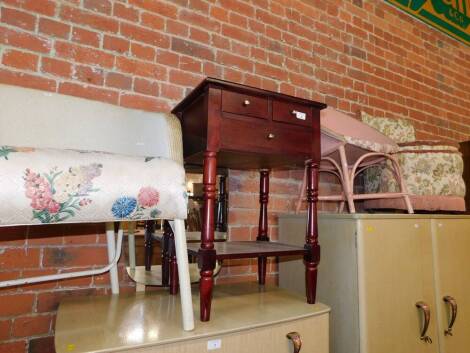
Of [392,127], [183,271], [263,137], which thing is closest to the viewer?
[183,271]

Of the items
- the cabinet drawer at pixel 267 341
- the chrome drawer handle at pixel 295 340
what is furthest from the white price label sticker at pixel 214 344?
the chrome drawer handle at pixel 295 340

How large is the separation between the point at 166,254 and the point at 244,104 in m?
0.73

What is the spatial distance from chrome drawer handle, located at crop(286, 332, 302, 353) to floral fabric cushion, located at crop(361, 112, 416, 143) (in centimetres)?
147

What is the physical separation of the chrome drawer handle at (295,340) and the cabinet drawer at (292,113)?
0.73m

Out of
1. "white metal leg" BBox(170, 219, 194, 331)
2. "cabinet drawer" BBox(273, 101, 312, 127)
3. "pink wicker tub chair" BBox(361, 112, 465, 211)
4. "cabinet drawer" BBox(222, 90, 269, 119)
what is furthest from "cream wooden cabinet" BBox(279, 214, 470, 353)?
"white metal leg" BBox(170, 219, 194, 331)

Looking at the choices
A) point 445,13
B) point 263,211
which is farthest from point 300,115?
point 445,13

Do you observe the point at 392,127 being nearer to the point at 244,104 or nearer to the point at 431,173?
the point at 431,173

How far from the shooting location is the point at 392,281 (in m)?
1.30

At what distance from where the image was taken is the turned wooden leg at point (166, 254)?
1.37 m

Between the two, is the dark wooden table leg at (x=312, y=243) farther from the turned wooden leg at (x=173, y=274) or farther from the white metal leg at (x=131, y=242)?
the white metal leg at (x=131, y=242)

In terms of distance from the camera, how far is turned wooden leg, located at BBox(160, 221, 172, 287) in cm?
137

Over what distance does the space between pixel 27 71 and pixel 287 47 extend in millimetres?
1369

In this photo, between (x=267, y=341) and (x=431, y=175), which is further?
(x=431, y=175)

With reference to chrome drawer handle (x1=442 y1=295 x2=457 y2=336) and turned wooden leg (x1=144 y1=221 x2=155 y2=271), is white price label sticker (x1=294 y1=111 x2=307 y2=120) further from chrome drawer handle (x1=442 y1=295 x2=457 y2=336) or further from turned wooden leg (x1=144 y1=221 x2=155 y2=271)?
chrome drawer handle (x1=442 y1=295 x2=457 y2=336)
